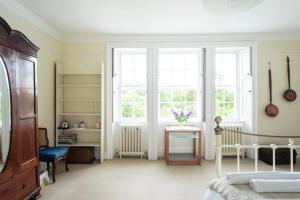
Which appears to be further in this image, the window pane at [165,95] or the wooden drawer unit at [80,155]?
the window pane at [165,95]

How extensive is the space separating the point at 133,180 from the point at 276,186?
2.17m

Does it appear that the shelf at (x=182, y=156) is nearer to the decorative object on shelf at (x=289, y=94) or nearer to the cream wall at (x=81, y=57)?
the decorative object on shelf at (x=289, y=94)

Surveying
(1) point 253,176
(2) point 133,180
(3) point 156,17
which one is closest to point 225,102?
(3) point 156,17

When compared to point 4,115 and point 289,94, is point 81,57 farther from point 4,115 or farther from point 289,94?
point 289,94

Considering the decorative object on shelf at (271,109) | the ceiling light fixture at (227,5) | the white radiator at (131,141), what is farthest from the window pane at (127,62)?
the decorative object on shelf at (271,109)

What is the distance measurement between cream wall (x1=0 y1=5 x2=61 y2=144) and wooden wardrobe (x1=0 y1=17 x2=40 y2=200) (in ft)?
3.34

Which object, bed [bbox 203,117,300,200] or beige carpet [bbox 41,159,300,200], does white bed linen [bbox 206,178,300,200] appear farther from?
beige carpet [bbox 41,159,300,200]

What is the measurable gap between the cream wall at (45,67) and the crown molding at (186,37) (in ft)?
1.76

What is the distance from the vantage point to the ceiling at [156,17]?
3.05 metres

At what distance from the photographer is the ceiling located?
3055 millimetres

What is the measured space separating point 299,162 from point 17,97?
480 centimetres

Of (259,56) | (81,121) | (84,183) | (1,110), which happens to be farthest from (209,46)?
(1,110)

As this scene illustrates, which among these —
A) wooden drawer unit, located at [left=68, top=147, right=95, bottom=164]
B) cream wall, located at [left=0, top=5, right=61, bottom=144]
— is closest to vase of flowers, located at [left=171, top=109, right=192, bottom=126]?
wooden drawer unit, located at [left=68, top=147, right=95, bottom=164]

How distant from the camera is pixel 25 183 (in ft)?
8.32
